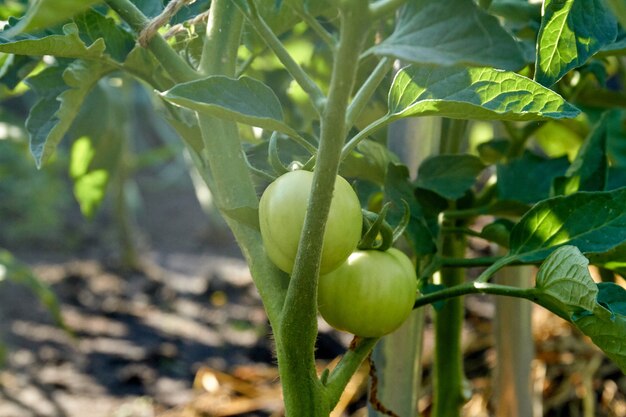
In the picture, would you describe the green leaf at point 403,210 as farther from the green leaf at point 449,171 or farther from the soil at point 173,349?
the soil at point 173,349

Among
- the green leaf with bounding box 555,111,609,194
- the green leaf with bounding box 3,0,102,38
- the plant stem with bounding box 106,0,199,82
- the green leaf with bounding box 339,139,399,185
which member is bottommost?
the green leaf with bounding box 555,111,609,194

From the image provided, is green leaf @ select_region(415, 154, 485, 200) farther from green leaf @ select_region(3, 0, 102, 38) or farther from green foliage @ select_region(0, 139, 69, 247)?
green foliage @ select_region(0, 139, 69, 247)

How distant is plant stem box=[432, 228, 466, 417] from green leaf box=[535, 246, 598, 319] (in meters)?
0.17

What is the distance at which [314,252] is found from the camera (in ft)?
0.92

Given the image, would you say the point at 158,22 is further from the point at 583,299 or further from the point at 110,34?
the point at 583,299

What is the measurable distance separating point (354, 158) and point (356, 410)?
575mm

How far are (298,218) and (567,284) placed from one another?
0.38 feet

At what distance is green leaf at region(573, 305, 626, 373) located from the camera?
31 centimetres

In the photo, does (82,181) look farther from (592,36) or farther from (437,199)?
(592,36)

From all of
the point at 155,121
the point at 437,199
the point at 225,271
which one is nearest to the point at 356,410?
the point at 437,199

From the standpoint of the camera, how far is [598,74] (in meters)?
0.50

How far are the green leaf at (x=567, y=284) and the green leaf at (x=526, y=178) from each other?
16 centimetres

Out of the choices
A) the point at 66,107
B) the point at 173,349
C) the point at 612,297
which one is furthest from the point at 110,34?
the point at 173,349

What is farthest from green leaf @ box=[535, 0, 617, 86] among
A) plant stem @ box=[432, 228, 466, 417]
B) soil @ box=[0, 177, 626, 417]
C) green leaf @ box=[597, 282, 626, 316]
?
soil @ box=[0, 177, 626, 417]
